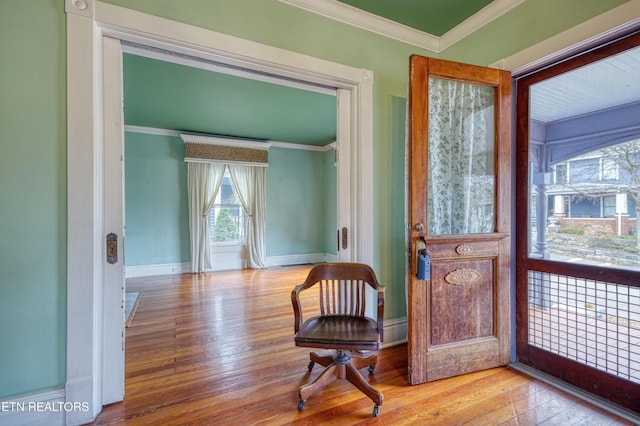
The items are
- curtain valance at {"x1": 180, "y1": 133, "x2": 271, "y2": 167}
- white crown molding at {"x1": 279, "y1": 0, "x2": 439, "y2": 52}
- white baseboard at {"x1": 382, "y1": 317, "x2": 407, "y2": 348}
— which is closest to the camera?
white crown molding at {"x1": 279, "y1": 0, "x2": 439, "y2": 52}

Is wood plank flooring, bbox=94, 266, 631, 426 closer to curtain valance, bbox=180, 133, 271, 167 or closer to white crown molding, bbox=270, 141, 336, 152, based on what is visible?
curtain valance, bbox=180, 133, 271, 167

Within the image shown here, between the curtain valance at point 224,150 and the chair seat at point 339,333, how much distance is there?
4522mm

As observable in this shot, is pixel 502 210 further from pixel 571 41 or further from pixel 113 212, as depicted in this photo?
pixel 113 212

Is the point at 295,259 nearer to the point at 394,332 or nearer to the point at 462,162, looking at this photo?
the point at 394,332

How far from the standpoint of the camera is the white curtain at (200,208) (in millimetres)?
5391

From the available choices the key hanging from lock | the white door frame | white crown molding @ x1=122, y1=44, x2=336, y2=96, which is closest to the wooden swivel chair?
the key hanging from lock

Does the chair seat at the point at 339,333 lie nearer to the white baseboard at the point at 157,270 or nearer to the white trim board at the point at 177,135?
the white baseboard at the point at 157,270

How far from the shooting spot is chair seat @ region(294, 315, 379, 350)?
1.59m

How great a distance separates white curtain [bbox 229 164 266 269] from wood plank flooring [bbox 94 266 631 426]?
299 centimetres

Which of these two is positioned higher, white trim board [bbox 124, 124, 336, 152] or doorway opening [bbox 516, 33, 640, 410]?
white trim board [bbox 124, 124, 336, 152]

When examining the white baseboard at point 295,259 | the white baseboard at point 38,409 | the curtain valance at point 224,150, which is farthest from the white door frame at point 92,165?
the white baseboard at point 295,259

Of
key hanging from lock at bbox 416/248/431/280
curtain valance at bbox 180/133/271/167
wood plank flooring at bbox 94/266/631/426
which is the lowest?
wood plank flooring at bbox 94/266/631/426

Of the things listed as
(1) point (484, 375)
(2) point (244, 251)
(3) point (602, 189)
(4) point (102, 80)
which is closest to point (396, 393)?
(1) point (484, 375)

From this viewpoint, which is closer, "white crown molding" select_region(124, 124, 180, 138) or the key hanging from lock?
the key hanging from lock
